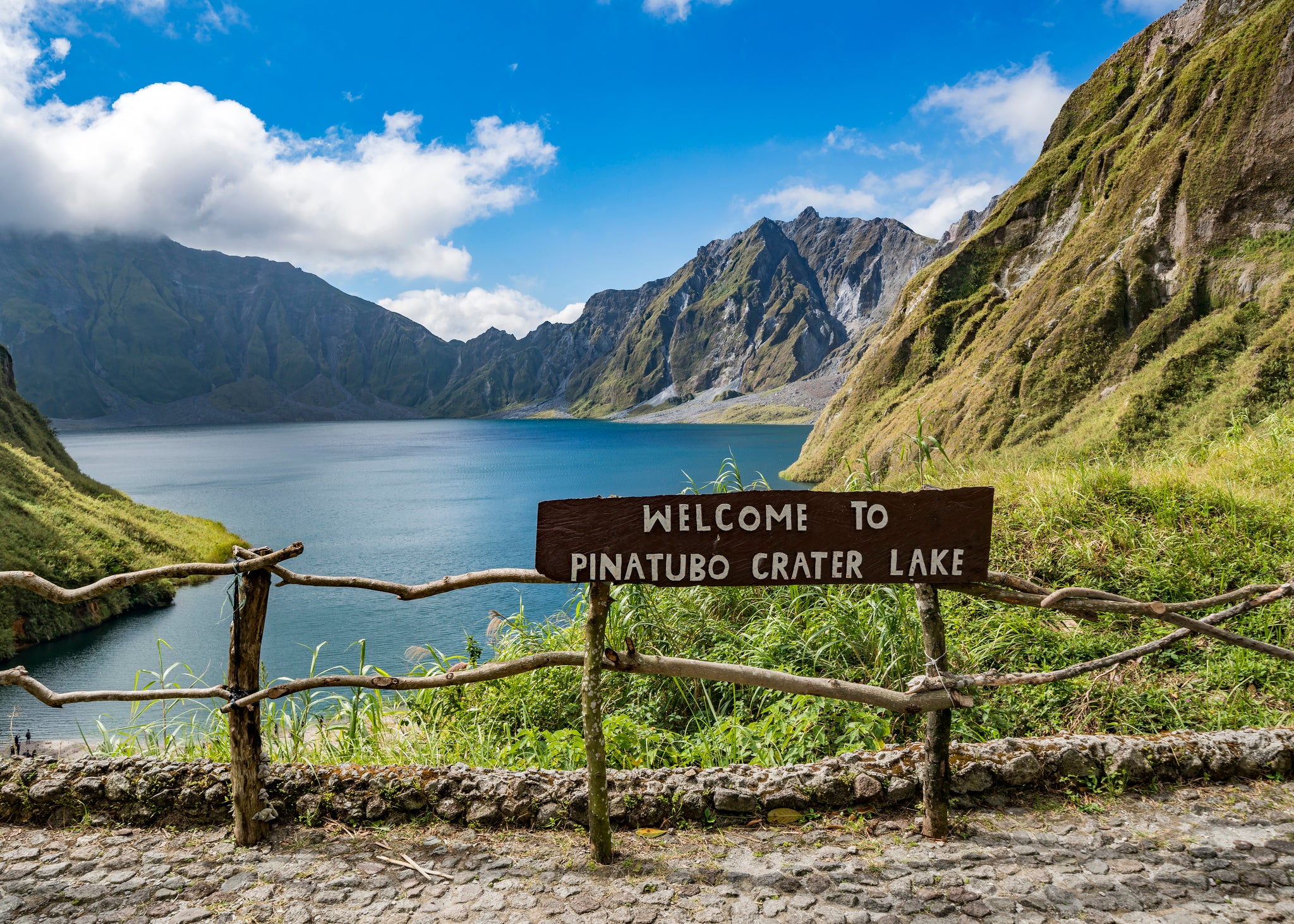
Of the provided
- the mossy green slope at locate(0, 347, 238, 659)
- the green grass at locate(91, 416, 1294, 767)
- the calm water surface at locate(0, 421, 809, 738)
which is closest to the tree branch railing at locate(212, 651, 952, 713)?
the green grass at locate(91, 416, 1294, 767)

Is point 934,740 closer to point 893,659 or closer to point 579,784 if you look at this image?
point 893,659

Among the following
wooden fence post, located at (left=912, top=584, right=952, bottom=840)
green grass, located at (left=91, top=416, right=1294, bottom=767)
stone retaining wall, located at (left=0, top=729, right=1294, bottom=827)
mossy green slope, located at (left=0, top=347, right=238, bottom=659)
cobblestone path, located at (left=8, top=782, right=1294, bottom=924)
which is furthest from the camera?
mossy green slope, located at (left=0, top=347, right=238, bottom=659)

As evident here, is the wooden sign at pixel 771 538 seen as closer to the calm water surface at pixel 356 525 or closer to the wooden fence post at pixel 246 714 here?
the wooden fence post at pixel 246 714

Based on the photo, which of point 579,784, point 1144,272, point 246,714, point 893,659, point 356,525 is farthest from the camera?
point 356,525

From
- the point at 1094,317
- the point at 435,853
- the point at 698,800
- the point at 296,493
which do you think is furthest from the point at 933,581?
the point at 296,493

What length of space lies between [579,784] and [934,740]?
5.73 feet

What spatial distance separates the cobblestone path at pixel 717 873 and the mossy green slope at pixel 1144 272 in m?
8.58

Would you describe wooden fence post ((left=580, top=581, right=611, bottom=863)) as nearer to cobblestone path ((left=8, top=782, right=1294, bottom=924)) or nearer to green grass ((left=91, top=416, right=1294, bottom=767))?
cobblestone path ((left=8, top=782, right=1294, bottom=924))

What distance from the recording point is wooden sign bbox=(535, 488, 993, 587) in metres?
2.97

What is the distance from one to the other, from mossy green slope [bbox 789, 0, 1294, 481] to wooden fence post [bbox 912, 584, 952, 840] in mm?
8532

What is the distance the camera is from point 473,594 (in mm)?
22172

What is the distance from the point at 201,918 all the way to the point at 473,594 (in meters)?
20.1

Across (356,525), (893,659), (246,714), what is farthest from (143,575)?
(356,525)

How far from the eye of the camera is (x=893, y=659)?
15.4ft
